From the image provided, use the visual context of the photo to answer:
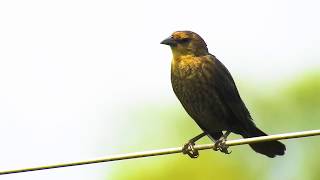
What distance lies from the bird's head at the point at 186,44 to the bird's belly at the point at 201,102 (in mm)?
301

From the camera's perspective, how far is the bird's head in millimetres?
11367

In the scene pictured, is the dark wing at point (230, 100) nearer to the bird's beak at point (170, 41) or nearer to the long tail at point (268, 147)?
the long tail at point (268, 147)

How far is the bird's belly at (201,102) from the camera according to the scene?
11.1 meters

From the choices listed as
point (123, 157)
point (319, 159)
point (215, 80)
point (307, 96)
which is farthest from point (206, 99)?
point (307, 96)

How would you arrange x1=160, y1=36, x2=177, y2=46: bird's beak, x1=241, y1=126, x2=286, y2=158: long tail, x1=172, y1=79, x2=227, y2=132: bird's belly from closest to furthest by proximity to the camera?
x1=241, y1=126, x2=286, y2=158: long tail → x1=172, y1=79, x2=227, y2=132: bird's belly → x1=160, y1=36, x2=177, y2=46: bird's beak

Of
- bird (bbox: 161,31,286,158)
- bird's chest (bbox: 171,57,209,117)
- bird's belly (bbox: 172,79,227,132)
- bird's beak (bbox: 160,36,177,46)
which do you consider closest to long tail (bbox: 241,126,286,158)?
bird (bbox: 161,31,286,158)

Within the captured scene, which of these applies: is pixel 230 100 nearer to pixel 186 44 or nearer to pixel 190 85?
pixel 190 85

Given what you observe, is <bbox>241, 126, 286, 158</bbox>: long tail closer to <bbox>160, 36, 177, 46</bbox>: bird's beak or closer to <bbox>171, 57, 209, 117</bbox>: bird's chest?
<bbox>171, 57, 209, 117</bbox>: bird's chest

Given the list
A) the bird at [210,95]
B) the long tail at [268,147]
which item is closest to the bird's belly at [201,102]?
the bird at [210,95]

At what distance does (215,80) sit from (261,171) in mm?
7133

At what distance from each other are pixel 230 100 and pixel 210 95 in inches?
7.8

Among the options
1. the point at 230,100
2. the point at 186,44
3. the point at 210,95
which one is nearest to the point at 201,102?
the point at 210,95

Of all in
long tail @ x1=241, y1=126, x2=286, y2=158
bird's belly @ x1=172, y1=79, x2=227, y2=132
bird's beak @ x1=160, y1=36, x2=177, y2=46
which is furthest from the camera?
bird's beak @ x1=160, y1=36, x2=177, y2=46

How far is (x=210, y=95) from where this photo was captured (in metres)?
11.2
